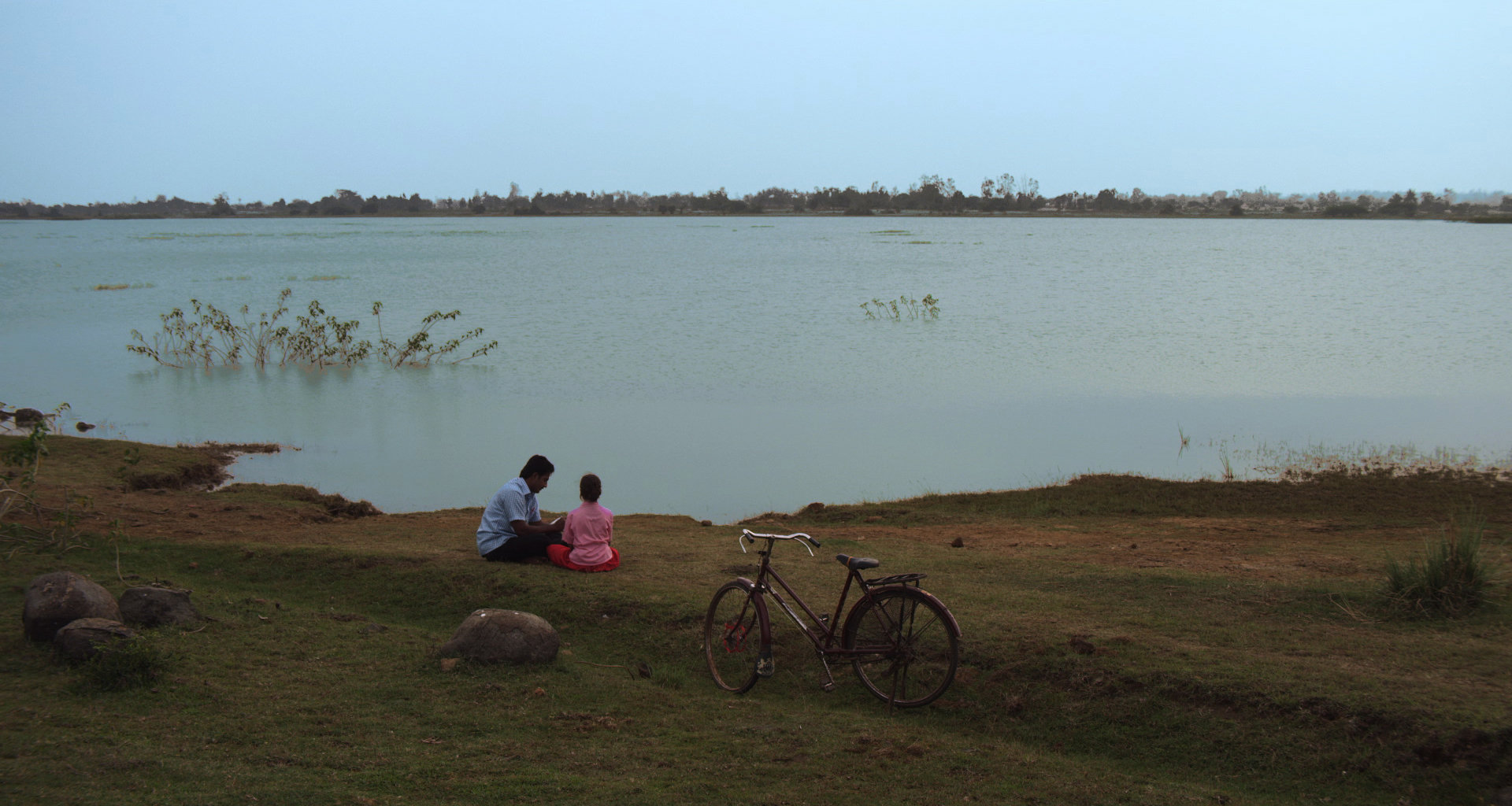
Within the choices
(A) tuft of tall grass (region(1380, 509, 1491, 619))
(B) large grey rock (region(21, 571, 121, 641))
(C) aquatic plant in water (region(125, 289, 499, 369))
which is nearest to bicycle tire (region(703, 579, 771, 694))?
(B) large grey rock (region(21, 571, 121, 641))

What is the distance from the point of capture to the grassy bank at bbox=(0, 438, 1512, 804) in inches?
160

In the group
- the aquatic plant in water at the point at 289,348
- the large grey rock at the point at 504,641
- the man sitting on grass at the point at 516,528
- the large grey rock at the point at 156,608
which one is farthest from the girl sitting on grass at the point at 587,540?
the aquatic plant in water at the point at 289,348

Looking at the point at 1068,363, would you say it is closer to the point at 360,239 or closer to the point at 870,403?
the point at 870,403

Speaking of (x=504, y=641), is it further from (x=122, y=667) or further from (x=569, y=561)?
(x=122, y=667)

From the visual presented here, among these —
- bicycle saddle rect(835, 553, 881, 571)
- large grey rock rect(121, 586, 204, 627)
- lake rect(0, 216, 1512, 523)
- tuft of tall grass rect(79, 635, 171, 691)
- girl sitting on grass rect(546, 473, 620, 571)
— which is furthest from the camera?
lake rect(0, 216, 1512, 523)

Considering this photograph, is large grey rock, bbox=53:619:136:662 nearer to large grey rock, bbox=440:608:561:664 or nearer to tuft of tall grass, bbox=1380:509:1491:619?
large grey rock, bbox=440:608:561:664

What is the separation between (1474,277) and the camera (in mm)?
40750

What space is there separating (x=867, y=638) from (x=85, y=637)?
4.25 m

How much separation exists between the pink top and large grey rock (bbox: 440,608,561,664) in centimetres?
159

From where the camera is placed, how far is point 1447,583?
19.1 feet

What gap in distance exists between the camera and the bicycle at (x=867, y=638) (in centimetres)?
497

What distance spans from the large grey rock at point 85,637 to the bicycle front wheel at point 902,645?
396 cm

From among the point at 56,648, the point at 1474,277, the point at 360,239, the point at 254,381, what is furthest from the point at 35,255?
the point at 1474,277

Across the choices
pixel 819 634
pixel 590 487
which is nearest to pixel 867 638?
pixel 819 634
